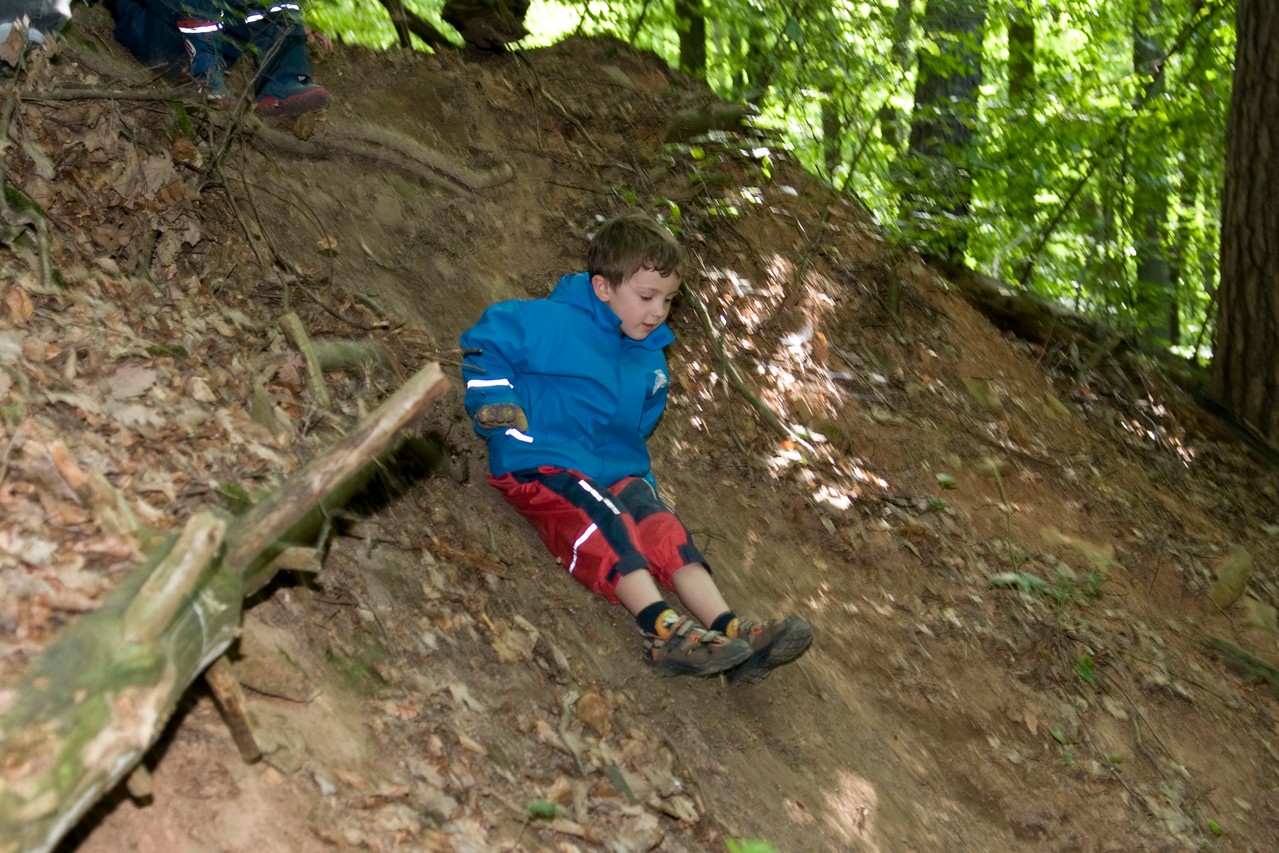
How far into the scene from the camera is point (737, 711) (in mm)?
4184

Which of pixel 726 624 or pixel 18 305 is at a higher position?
pixel 18 305

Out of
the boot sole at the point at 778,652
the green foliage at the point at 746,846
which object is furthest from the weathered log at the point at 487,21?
the green foliage at the point at 746,846

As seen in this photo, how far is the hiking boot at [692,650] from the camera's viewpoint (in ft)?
12.9

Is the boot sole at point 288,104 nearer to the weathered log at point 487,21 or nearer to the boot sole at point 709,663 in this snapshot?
the weathered log at point 487,21

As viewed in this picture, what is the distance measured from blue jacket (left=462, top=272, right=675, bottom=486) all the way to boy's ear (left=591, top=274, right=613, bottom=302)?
0.02 meters

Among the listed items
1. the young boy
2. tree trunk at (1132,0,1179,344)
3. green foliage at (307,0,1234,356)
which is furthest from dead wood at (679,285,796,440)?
tree trunk at (1132,0,1179,344)

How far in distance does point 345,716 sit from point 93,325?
63.1 inches

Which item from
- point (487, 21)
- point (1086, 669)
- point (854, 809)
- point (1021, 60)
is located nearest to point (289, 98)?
point (487, 21)

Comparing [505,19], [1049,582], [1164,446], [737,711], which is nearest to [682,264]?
[737,711]

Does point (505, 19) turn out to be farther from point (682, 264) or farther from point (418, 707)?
point (418, 707)

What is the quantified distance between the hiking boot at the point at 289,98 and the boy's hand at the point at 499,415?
250 centimetres

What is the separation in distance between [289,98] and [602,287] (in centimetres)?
233

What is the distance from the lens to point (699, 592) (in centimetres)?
425

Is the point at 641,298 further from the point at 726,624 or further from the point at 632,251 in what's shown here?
the point at 726,624
